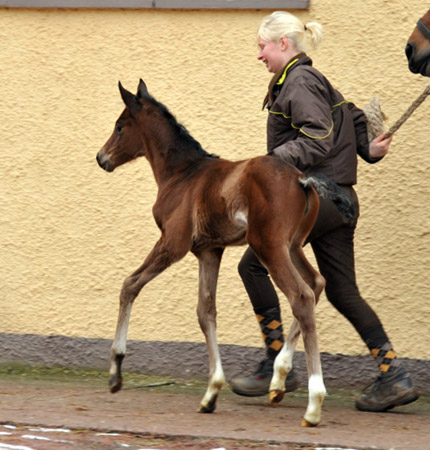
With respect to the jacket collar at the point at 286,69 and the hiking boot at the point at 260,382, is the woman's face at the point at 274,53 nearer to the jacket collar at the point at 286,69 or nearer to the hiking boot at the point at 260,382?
the jacket collar at the point at 286,69

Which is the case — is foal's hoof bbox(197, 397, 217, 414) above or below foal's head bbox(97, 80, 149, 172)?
below

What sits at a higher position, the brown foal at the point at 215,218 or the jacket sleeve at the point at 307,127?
the jacket sleeve at the point at 307,127

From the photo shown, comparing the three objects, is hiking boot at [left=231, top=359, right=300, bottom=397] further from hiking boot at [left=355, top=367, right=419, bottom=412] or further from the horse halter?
the horse halter

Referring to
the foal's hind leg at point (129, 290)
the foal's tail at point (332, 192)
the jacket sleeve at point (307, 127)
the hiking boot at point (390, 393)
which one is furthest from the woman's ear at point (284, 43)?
the hiking boot at point (390, 393)

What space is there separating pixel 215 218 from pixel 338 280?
→ 824 mm

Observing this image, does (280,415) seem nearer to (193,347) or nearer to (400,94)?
(193,347)

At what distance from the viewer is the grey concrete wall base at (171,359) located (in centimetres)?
588

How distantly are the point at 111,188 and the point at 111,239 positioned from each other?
0.34 meters

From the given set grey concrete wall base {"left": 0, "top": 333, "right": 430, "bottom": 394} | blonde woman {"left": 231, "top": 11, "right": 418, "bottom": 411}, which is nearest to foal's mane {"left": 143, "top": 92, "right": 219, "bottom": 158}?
blonde woman {"left": 231, "top": 11, "right": 418, "bottom": 411}

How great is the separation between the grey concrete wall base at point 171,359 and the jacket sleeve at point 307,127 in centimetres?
163

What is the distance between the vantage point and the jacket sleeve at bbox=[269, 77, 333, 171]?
4.73 m

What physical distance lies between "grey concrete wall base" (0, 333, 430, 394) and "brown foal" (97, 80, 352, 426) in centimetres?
95

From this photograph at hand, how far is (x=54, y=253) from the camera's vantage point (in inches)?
252

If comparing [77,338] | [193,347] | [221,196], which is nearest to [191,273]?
[193,347]
